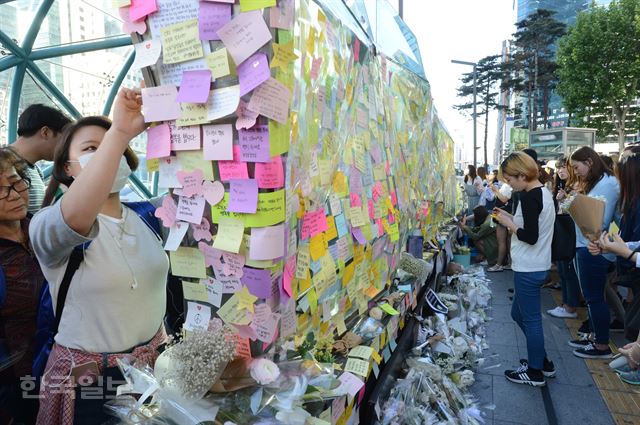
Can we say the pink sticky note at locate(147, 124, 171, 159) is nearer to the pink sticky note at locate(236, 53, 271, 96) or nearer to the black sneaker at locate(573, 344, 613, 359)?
the pink sticky note at locate(236, 53, 271, 96)

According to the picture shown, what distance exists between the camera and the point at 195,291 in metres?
1.60

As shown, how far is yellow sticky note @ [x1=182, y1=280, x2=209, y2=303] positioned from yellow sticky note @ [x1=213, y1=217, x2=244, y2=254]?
0.68 ft

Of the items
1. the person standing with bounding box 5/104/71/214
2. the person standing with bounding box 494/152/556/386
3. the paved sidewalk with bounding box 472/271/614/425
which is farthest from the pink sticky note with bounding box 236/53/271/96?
the paved sidewalk with bounding box 472/271/614/425

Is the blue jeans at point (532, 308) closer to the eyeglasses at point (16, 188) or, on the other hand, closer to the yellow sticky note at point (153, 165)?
the yellow sticky note at point (153, 165)

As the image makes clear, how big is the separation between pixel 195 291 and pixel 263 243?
15.1 inches

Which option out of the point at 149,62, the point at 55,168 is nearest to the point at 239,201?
the point at 149,62

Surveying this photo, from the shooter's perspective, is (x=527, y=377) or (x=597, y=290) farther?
(x=597, y=290)

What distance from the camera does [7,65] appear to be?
6.36 m

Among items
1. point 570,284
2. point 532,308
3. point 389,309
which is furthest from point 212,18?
point 570,284

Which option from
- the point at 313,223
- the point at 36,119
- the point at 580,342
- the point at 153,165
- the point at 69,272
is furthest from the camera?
the point at 580,342

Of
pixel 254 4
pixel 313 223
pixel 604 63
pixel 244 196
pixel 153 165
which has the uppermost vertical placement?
pixel 604 63

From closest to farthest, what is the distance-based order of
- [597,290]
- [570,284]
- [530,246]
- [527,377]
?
1. [530,246]
2. [527,377]
3. [597,290]
4. [570,284]

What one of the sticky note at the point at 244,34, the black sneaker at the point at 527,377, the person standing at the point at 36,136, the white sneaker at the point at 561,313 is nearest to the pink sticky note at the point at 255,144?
the sticky note at the point at 244,34

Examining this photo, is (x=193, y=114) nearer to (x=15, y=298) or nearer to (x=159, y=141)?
(x=159, y=141)
